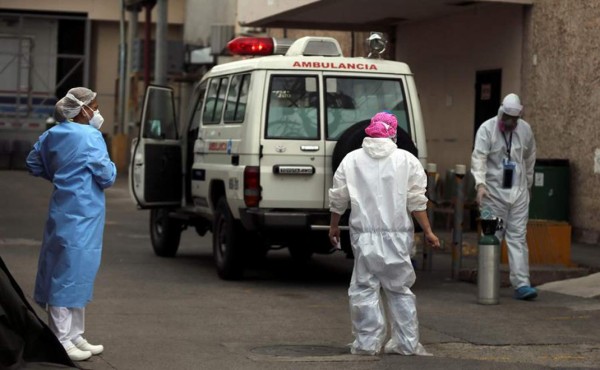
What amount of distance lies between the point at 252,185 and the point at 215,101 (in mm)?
1962

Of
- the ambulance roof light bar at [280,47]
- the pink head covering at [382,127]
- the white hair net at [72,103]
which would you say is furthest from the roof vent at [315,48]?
the white hair net at [72,103]

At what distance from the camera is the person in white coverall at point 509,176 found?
40.3 ft

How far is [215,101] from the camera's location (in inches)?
561

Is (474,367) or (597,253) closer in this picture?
(474,367)

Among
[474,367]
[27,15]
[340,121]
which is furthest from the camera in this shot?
[27,15]

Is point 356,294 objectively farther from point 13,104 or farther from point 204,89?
point 13,104

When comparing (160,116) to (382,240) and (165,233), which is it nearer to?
(165,233)

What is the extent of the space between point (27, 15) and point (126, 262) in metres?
32.9

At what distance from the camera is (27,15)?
153 feet

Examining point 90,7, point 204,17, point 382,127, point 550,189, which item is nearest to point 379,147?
point 382,127

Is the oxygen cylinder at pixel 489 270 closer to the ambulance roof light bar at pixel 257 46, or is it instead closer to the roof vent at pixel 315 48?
the roof vent at pixel 315 48

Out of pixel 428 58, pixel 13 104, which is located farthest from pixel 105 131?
pixel 428 58

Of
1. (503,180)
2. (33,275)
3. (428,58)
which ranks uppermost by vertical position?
(428,58)

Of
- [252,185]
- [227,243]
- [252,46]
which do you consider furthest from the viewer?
[252,46]
